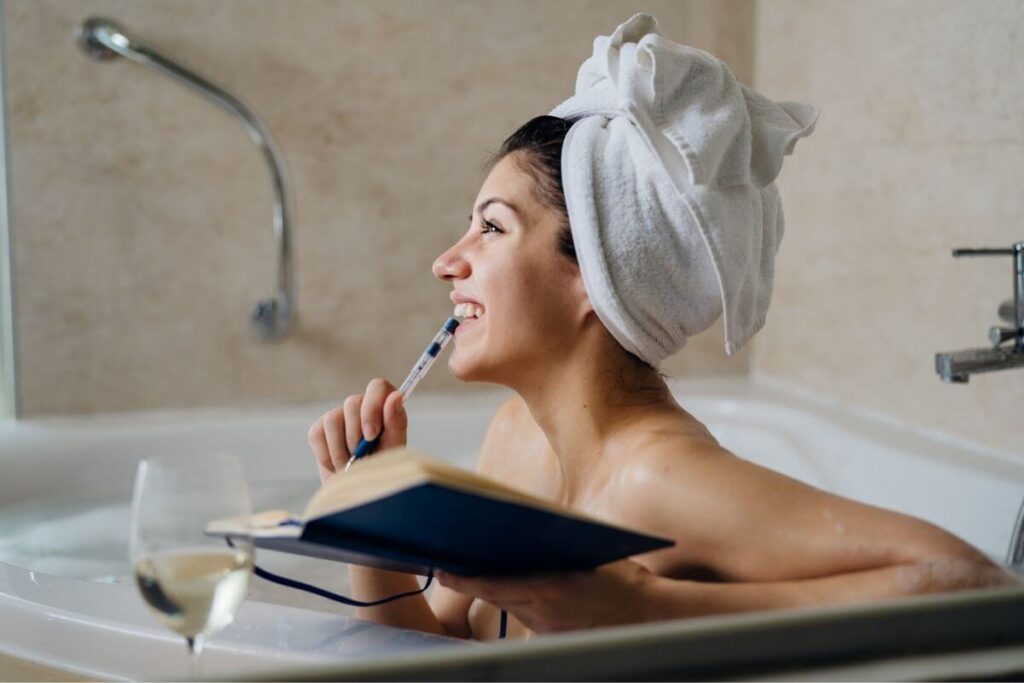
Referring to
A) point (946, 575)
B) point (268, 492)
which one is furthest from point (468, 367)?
point (268, 492)

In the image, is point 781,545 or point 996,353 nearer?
point 781,545

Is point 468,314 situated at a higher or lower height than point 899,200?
lower

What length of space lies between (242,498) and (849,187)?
62.5 inches

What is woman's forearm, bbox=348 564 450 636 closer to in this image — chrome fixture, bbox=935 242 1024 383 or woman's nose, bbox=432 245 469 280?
woman's nose, bbox=432 245 469 280

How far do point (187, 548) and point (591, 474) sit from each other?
49 centimetres

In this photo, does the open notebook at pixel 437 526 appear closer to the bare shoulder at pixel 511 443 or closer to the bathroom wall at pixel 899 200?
the bare shoulder at pixel 511 443

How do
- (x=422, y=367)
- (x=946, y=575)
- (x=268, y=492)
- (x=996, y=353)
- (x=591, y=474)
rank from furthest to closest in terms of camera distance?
1. (x=268, y=492)
2. (x=996, y=353)
3. (x=422, y=367)
4. (x=591, y=474)
5. (x=946, y=575)

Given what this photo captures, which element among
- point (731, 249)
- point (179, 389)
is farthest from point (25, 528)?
point (731, 249)

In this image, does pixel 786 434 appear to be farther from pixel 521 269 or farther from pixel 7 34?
pixel 7 34

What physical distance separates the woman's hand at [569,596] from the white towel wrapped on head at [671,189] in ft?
0.93

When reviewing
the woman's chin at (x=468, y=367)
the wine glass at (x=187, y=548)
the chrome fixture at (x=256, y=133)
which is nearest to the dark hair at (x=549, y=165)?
the woman's chin at (x=468, y=367)

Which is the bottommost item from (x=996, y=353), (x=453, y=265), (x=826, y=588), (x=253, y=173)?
(x=826, y=588)

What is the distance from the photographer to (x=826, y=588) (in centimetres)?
82

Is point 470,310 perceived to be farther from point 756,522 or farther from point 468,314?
point 756,522
